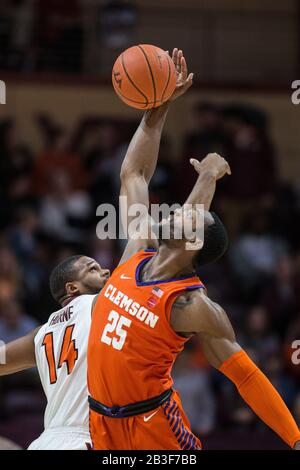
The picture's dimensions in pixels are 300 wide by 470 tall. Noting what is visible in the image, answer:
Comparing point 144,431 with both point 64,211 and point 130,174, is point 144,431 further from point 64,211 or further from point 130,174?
point 64,211

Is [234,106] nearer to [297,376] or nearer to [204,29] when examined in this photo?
[204,29]

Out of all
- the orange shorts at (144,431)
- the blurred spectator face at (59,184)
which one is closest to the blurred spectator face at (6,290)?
the blurred spectator face at (59,184)

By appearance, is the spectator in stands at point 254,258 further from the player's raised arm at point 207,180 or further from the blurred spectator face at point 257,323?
the player's raised arm at point 207,180

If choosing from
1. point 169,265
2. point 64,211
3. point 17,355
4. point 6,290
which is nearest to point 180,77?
point 169,265

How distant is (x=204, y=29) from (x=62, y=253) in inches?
181

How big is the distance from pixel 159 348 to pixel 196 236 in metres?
0.59

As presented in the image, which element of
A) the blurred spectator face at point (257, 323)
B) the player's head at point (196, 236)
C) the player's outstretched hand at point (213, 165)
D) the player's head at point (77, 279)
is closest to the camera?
the player's head at point (196, 236)

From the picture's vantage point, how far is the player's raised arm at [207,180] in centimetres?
521

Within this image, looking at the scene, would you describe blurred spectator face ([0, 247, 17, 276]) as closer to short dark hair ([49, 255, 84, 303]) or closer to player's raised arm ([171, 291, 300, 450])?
short dark hair ([49, 255, 84, 303])

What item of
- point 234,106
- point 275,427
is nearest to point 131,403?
point 275,427

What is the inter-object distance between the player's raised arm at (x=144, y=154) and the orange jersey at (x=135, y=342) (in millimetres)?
853

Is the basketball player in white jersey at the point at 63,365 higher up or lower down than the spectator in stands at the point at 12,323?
higher up

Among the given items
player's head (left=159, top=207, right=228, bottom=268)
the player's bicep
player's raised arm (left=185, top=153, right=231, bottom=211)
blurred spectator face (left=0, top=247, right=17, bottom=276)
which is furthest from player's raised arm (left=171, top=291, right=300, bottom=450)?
blurred spectator face (left=0, top=247, right=17, bottom=276)

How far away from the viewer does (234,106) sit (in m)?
13.8
